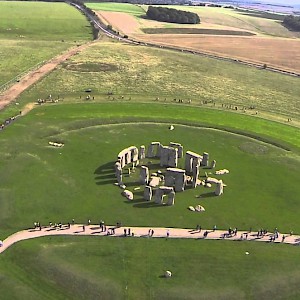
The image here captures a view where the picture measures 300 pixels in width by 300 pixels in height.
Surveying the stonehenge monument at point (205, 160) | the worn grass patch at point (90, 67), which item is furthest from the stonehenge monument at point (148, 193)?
the worn grass patch at point (90, 67)

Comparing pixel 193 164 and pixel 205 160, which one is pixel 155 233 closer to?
pixel 193 164

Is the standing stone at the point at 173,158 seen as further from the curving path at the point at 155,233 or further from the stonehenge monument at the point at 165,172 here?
the curving path at the point at 155,233

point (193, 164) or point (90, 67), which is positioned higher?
point (90, 67)

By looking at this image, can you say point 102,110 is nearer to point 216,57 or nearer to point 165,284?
point 165,284

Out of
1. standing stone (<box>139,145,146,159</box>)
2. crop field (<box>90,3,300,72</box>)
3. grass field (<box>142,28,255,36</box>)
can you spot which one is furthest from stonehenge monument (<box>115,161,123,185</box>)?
grass field (<box>142,28,255,36</box>)

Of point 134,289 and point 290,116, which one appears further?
point 290,116

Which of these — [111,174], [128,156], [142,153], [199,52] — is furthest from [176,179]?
[199,52]

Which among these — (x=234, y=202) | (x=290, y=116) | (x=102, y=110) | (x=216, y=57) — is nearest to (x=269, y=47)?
(x=216, y=57)

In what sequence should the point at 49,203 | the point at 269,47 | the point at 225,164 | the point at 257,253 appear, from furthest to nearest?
the point at 269,47, the point at 225,164, the point at 49,203, the point at 257,253
